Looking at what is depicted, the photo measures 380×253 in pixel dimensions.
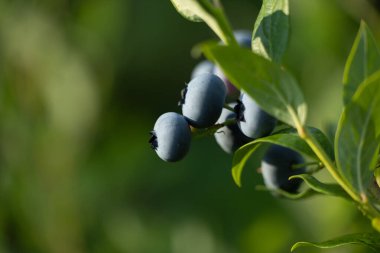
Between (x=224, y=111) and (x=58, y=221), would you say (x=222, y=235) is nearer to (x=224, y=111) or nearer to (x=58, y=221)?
(x=58, y=221)

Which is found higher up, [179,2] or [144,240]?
[144,240]

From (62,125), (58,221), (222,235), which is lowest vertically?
(222,235)

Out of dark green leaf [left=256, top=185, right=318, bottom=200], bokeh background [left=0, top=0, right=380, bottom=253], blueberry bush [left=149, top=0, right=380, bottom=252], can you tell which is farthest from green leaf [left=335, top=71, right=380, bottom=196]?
bokeh background [left=0, top=0, right=380, bottom=253]

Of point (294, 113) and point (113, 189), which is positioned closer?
point (294, 113)

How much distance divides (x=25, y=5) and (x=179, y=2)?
7.11ft

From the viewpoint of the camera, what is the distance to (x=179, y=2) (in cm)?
82

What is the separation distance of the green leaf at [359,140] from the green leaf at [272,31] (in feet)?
0.39

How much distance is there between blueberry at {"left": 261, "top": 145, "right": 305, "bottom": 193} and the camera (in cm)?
105

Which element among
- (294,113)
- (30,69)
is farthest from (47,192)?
(294,113)

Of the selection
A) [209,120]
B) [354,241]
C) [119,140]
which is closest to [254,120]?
[209,120]

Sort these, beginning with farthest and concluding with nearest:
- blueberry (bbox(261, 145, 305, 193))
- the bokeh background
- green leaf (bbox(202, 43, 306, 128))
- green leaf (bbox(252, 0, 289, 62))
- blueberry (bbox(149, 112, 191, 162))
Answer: the bokeh background, blueberry (bbox(261, 145, 305, 193)), blueberry (bbox(149, 112, 191, 162)), green leaf (bbox(252, 0, 289, 62)), green leaf (bbox(202, 43, 306, 128))

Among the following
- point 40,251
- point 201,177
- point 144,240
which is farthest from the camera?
point 201,177

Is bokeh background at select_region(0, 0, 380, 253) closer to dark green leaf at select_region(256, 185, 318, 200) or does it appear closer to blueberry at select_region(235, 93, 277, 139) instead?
dark green leaf at select_region(256, 185, 318, 200)

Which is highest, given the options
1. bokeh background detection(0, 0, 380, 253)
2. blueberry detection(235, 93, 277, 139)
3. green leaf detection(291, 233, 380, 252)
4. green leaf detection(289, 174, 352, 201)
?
bokeh background detection(0, 0, 380, 253)
